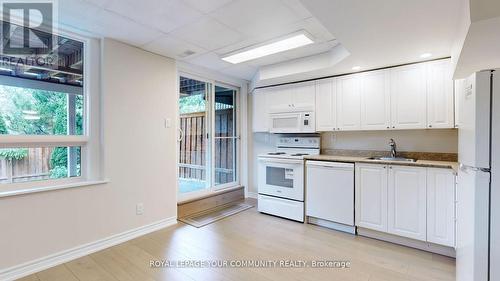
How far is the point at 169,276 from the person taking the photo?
2.10m

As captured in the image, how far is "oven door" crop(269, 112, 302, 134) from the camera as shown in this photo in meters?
3.81

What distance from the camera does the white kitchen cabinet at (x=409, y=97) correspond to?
2822mm

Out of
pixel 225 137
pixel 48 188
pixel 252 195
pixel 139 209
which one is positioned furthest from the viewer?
pixel 252 195

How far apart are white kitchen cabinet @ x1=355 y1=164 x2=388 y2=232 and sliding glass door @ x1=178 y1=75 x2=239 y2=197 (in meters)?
2.33

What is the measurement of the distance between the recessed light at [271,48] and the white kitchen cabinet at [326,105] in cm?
89

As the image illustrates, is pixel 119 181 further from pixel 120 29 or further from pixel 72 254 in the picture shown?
pixel 120 29

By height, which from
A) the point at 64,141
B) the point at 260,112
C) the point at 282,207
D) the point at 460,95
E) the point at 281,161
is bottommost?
the point at 282,207

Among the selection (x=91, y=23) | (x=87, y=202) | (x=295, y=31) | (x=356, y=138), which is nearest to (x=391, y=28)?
(x=295, y=31)

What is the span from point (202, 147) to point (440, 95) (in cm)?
332

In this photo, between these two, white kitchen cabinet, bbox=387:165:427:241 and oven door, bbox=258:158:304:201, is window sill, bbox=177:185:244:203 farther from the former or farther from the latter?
white kitchen cabinet, bbox=387:165:427:241

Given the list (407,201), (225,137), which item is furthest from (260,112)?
(407,201)

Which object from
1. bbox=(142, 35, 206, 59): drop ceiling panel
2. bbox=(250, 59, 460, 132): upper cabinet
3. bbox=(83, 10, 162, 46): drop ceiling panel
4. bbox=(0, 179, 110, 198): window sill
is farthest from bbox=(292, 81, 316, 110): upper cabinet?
bbox=(0, 179, 110, 198): window sill

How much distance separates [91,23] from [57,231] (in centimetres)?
204

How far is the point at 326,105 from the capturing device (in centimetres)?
356
